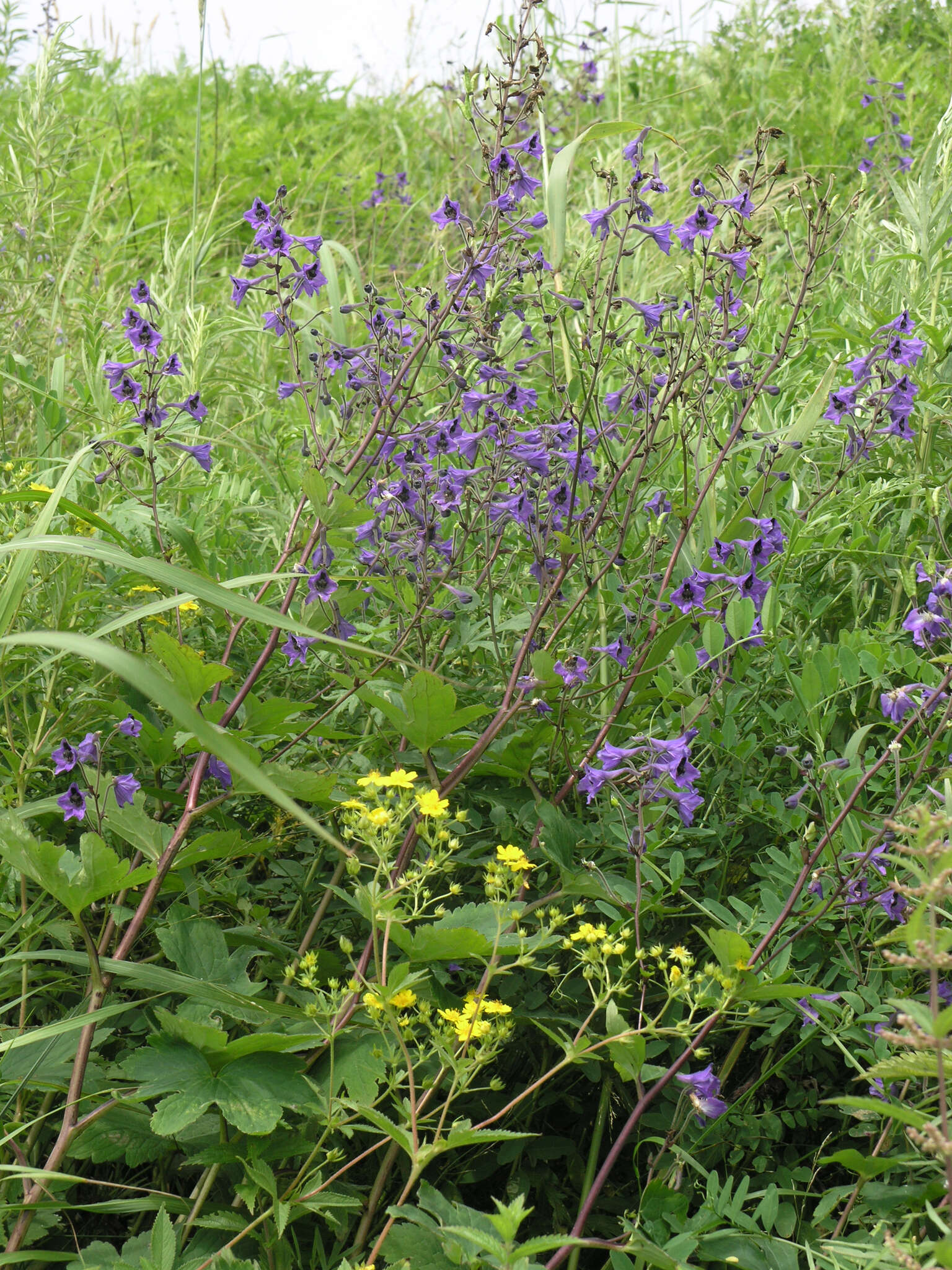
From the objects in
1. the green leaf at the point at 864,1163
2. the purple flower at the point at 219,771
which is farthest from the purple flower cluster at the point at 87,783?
the green leaf at the point at 864,1163

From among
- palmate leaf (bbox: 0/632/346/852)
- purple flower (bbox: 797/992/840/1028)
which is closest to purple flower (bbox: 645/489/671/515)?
purple flower (bbox: 797/992/840/1028)

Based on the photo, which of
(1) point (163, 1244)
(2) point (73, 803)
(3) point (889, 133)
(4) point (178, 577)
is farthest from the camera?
(3) point (889, 133)

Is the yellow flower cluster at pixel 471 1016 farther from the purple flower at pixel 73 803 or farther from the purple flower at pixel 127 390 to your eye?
the purple flower at pixel 127 390

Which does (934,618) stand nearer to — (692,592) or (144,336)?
(692,592)

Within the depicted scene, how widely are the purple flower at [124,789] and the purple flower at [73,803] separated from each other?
0.06 meters

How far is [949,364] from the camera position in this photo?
3.04 metres

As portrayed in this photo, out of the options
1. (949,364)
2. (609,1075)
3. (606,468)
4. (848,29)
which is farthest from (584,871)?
(848,29)

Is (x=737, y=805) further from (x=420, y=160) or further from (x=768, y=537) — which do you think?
(x=420, y=160)

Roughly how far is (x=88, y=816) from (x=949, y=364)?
2.59 metres

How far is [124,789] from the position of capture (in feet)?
6.01

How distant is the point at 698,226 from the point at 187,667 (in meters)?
1.37

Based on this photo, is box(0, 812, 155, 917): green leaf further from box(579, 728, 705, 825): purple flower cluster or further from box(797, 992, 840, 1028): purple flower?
box(797, 992, 840, 1028): purple flower

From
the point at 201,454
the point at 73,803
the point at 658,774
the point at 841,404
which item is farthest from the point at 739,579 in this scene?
the point at 73,803

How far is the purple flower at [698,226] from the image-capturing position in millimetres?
2162
